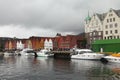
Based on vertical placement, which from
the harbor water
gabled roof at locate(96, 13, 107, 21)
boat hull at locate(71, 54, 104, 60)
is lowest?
the harbor water

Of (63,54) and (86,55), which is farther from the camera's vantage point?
(63,54)

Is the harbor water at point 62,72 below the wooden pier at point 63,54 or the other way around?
below

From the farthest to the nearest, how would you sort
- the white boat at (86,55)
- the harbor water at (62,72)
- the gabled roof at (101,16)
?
the gabled roof at (101,16)
the white boat at (86,55)
the harbor water at (62,72)

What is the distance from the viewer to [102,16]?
147750 millimetres

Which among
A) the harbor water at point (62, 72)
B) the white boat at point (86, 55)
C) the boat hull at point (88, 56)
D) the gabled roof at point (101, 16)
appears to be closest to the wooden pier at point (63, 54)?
the white boat at point (86, 55)

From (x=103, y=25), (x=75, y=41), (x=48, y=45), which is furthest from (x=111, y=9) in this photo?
(x=48, y=45)

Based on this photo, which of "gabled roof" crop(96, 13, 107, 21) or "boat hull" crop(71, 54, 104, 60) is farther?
"gabled roof" crop(96, 13, 107, 21)

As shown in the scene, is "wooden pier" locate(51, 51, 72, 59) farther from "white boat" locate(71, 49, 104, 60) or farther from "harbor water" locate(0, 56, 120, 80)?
"harbor water" locate(0, 56, 120, 80)

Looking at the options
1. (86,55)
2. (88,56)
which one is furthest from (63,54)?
(88,56)

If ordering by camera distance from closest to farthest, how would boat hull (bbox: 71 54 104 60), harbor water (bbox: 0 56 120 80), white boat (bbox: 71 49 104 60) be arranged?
harbor water (bbox: 0 56 120 80), boat hull (bbox: 71 54 104 60), white boat (bbox: 71 49 104 60)

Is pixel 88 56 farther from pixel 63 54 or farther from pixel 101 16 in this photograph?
pixel 101 16

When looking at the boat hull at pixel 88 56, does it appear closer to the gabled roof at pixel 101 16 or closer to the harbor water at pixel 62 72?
the harbor water at pixel 62 72

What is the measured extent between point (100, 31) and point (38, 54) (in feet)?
113

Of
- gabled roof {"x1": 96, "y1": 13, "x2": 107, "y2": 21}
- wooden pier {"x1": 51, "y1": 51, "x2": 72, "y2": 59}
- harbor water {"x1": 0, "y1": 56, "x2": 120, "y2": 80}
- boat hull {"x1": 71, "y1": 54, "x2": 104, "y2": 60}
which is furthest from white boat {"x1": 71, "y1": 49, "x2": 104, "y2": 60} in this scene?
gabled roof {"x1": 96, "y1": 13, "x2": 107, "y2": 21}
